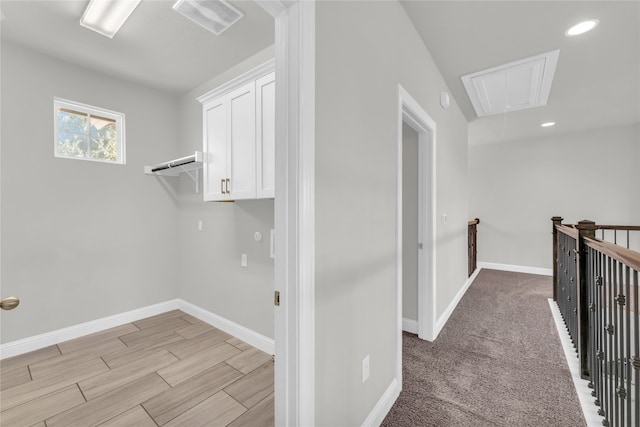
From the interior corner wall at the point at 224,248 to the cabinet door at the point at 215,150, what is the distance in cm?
32

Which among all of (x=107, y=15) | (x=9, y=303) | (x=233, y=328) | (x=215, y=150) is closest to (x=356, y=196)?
(x=9, y=303)

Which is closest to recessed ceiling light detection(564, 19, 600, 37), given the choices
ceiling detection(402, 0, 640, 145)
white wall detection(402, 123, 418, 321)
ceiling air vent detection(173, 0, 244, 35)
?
ceiling detection(402, 0, 640, 145)

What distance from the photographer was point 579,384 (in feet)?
6.21

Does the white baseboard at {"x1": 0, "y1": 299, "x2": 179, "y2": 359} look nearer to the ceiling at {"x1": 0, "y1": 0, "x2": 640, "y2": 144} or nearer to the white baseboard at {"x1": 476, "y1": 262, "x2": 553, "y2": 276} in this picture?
the ceiling at {"x1": 0, "y1": 0, "x2": 640, "y2": 144}

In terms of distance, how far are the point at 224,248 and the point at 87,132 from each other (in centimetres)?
186

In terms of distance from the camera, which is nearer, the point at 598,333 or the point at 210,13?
the point at 598,333

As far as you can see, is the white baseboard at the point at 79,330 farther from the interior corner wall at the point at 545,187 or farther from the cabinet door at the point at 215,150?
the interior corner wall at the point at 545,187

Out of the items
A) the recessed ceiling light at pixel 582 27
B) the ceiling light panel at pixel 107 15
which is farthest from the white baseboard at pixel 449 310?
the ceiling light panel at pixel 107 15

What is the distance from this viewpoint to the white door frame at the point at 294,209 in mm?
1040

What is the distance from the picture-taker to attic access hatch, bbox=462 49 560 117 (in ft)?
8.57

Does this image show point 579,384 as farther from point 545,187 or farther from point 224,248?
point 545,187

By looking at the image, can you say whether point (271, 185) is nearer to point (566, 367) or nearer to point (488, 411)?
point (488, 411)

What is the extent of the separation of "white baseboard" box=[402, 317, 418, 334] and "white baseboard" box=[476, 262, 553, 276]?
3887mm

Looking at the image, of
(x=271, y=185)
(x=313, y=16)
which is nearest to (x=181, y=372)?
(x=271, y=185)
